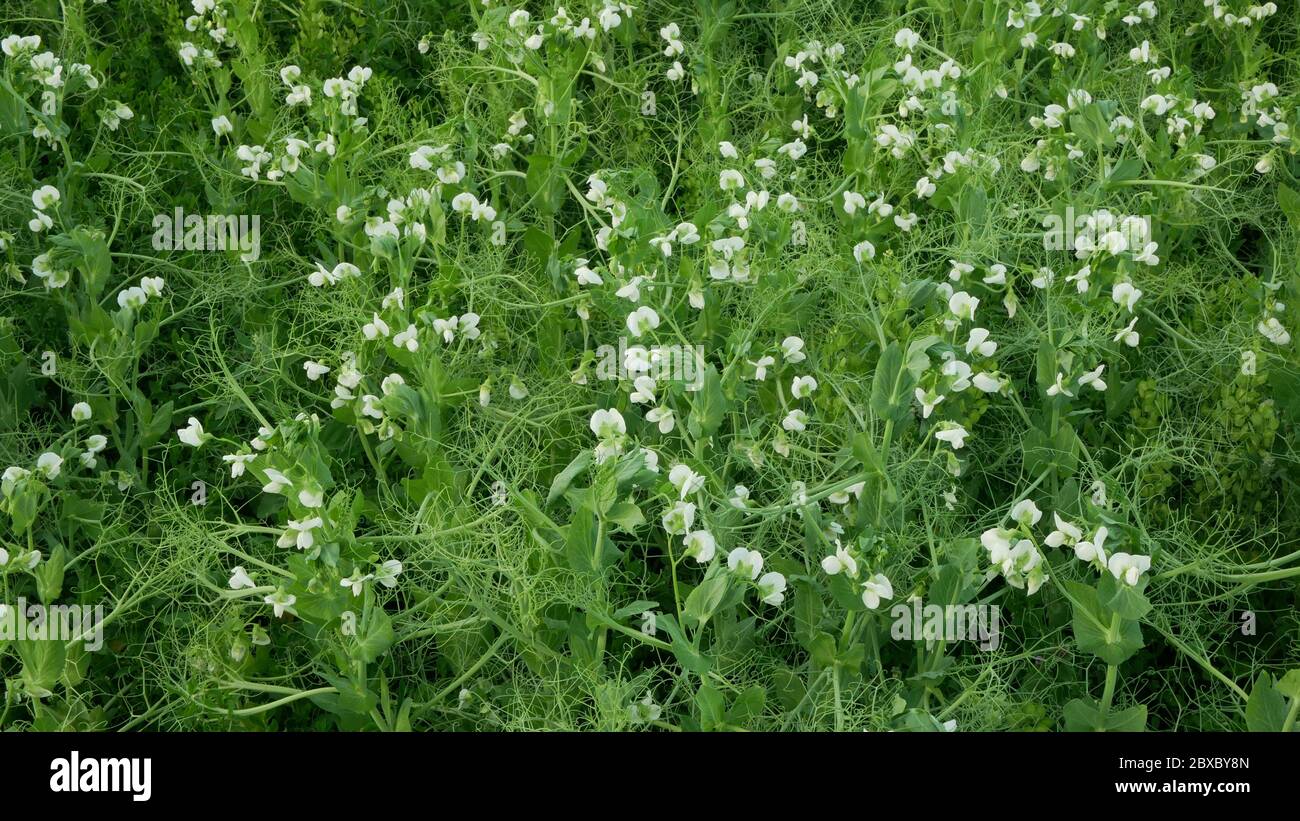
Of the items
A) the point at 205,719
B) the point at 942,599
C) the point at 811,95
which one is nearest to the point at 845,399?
the point at 942,599

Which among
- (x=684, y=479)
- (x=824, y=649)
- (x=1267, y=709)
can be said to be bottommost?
(x=1267, y=709)

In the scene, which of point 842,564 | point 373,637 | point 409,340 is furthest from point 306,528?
point 842,564

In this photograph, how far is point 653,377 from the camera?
292 centimetres

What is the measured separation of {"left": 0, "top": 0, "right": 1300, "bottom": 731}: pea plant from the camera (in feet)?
8.79

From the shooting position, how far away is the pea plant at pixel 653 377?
2.68 meters

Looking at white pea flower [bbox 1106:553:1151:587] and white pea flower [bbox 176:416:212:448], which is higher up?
white pea flower [bbox 176:416:212:448]

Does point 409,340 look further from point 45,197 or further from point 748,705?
point 45,197

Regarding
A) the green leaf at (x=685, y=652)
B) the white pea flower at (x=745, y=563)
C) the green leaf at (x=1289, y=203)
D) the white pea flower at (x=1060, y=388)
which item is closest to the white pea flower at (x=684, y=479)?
the white pea flower at (x=745, y=563)

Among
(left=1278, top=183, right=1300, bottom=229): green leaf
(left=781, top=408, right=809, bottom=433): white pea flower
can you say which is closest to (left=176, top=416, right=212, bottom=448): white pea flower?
(left=781, top=408, right=809, bottom=433): white pea flower

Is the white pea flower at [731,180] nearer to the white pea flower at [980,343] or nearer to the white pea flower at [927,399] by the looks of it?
the white pea flower at [980,343]

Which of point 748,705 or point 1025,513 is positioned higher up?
point 1025,513

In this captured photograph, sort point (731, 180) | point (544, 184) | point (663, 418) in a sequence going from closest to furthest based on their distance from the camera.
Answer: point (663, 418) < point (731, 180) < point (544, 184)

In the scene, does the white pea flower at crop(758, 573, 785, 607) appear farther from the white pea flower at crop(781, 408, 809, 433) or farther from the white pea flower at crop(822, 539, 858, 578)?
the white pea flower at crop(781, 408, 809, 433)

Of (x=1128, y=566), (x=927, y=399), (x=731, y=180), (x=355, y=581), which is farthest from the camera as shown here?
(x=731, y=180)
